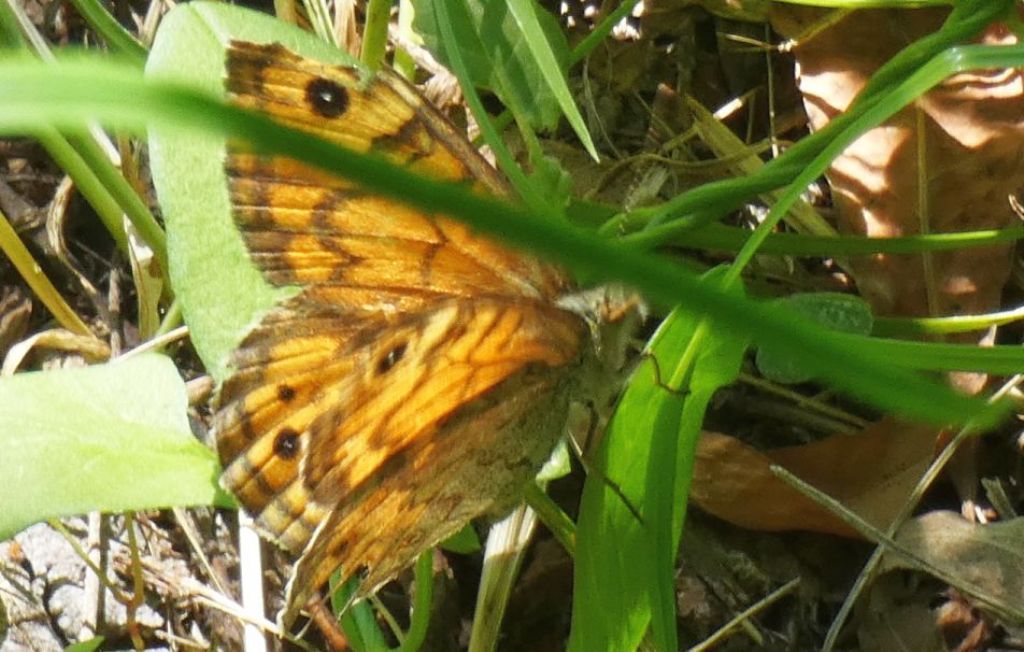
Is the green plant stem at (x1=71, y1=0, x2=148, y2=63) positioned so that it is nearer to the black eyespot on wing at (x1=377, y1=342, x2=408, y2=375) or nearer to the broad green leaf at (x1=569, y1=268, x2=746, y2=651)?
the black eyespot on wing at (x1=377, y1=342, x2=408, y2=375)

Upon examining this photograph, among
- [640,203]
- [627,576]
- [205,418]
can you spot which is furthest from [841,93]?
[205,418]

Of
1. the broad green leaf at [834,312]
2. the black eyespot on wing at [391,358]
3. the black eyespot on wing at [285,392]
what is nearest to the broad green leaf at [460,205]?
the black eyespot on wing at [391,358]

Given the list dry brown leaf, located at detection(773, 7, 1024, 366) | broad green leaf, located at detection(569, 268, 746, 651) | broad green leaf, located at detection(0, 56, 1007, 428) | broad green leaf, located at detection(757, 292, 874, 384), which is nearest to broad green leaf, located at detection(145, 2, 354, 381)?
broad green leaf, located at detection(569, 268, 746, 651)

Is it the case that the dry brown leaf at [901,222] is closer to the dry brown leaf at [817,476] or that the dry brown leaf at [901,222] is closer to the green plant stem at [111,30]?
the dry brown leaf at [817,476]

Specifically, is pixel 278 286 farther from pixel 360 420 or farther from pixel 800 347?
pixel 800 347

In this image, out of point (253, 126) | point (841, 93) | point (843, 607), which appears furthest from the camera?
point (841, 93)

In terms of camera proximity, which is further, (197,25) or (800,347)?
(197,25)

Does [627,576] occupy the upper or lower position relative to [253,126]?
lower
